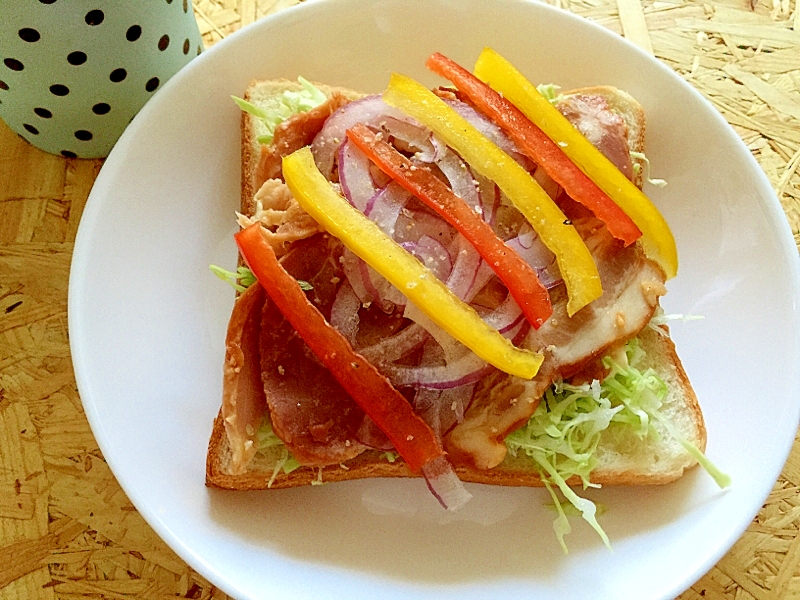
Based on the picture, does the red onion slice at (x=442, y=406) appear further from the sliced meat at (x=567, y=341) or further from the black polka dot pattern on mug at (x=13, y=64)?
the black polka dot pattern on mug at (x=13, y=64)

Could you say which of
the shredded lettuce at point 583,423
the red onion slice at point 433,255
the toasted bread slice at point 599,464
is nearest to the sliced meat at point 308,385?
the toasted bread slice at point 599,464

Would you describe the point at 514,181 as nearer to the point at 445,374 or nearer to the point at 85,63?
the point at 445,374

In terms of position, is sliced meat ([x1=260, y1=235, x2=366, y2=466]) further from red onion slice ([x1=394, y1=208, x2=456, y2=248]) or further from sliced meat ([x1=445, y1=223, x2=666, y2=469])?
sliced meat ([x1=445, y1=223, x2=666, y2=469])

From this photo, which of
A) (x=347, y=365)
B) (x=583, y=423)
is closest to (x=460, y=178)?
(x=347, y=365)

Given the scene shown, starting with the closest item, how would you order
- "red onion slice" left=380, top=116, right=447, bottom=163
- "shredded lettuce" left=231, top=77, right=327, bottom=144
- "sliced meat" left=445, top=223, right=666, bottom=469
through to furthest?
"sliced meat" left=445, top=223, right=666, bottom=469 → "red onion slice" left=380, top=116, right=447, bottom=163 → "shredded lettuce" left=231, top=77, right=327, bottom=144

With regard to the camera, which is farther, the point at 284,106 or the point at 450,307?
the point at 284,106

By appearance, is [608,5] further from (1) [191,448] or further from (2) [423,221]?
(1) [191,448]

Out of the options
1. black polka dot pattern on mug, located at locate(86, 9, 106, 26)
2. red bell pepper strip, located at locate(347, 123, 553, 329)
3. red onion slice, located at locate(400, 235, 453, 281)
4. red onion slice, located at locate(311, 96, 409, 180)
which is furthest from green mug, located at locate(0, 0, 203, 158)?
red onion slice, located at locate(400, 235, 453, 281)
